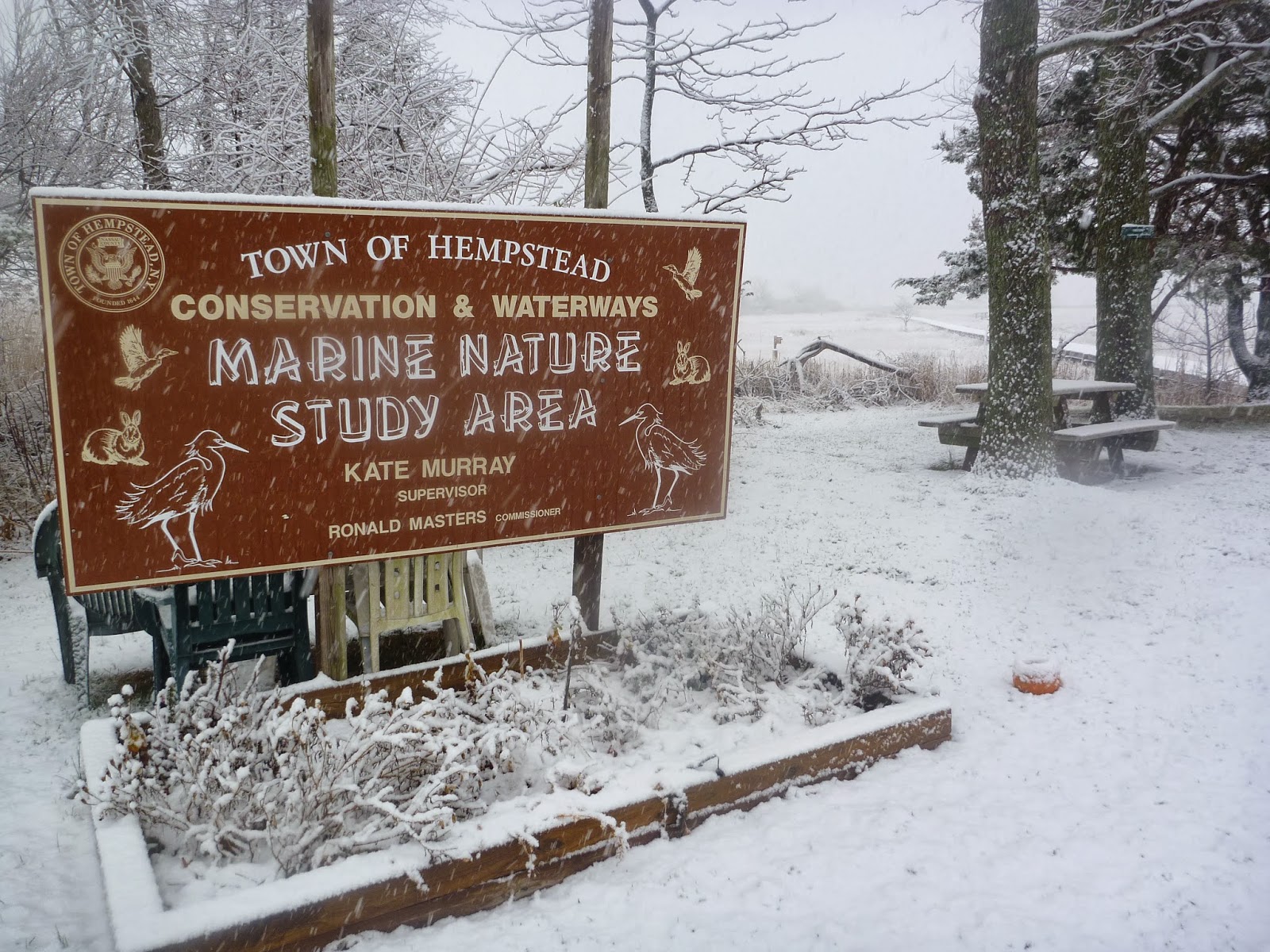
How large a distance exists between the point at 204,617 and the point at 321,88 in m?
2.52

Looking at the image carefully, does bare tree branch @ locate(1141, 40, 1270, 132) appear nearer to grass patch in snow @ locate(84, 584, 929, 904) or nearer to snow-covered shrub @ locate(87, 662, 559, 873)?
grass patch in snow @ locate(84, 584, 929, 904)

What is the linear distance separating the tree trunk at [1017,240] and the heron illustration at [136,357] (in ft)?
25.3

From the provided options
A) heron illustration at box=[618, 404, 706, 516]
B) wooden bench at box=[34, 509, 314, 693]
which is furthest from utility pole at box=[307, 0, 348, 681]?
heron illustration at box=[618, 404, 706, 516]

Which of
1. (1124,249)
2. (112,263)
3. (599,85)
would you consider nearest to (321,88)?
(112,263)

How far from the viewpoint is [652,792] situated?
10.3 feet

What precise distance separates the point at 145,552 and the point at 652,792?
217 centimetres

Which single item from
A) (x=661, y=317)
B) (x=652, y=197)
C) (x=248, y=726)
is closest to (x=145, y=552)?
(x=248, y=726)

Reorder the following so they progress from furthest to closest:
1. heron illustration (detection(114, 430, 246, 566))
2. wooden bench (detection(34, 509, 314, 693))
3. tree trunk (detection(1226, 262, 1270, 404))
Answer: tree trunk (detection(1226, 262, 1270, 404)) → wooden bench (detection(34, 509, 314, 693)) → heron illustration (detection(114, 430, 246, 566))

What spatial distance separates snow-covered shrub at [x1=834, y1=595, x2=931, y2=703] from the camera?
4.05 meters

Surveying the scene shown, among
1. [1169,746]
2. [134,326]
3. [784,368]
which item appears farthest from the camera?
[784,368]

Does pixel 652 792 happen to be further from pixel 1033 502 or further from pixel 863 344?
pixel 863 344

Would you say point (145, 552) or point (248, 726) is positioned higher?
point (145, 552)

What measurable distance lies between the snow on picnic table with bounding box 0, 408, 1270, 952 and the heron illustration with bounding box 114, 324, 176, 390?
5.76 ft

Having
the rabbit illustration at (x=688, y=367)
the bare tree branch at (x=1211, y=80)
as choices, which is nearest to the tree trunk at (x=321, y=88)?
the rabbit illustration at (x=688, y=367)
